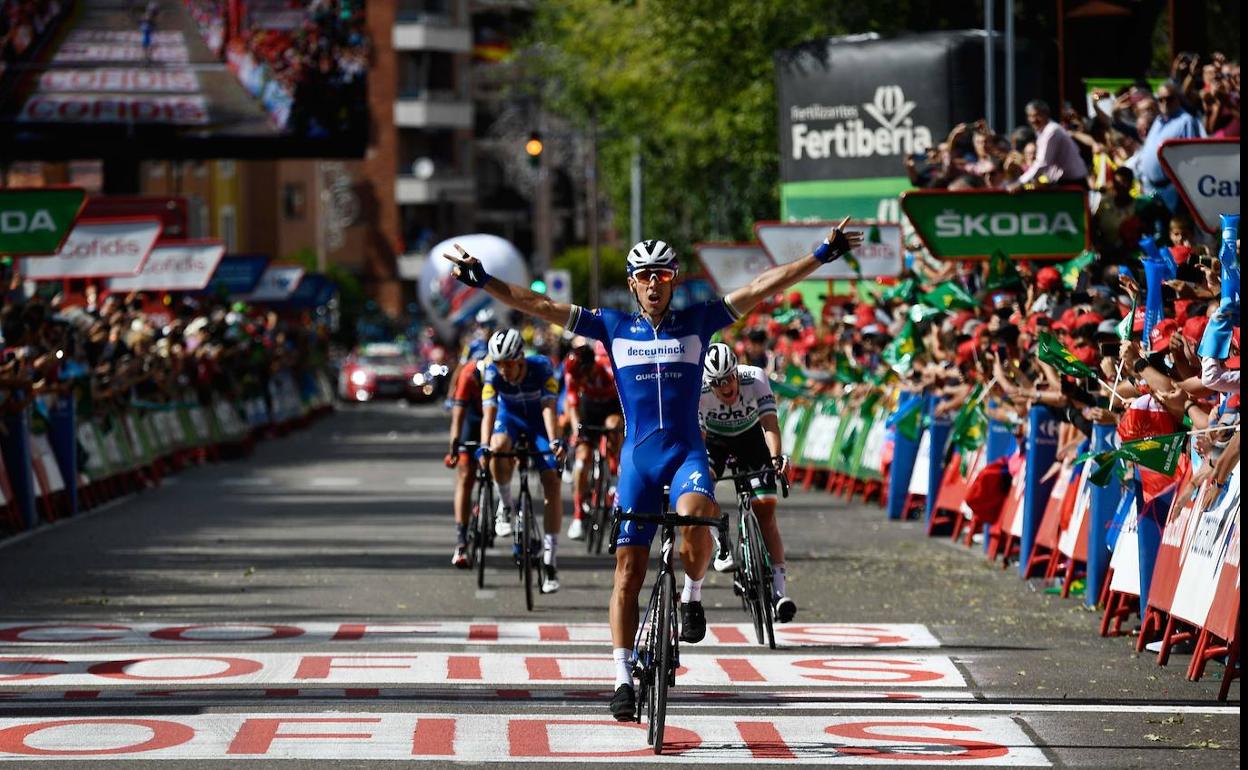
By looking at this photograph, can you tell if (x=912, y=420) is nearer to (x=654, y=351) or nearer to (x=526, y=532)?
(x=526, y=532)

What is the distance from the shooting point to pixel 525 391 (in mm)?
17391

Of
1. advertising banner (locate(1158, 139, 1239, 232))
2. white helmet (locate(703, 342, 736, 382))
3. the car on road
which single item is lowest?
the car on road

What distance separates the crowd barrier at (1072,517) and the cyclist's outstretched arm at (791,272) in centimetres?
222

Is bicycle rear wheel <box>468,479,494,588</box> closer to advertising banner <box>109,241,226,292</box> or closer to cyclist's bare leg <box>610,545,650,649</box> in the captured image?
cyclist's bare leg <box>610,545,650,649</box>

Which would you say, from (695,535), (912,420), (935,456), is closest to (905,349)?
(912,420)

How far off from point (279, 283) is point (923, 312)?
37.9 m

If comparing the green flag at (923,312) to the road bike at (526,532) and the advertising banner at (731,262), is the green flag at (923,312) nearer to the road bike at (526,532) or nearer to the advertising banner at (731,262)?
the road bike at (526,532)

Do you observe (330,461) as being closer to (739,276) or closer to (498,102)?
(739,276)

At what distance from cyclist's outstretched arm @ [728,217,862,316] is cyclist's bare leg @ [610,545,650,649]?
3.66 ft

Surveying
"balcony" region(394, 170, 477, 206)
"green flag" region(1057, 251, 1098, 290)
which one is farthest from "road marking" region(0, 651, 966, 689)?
"balcony" region(394, 170, 477, 206)

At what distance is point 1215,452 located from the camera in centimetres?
1226

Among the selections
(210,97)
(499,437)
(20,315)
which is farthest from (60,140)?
(499,437)

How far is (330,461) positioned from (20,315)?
606 inches

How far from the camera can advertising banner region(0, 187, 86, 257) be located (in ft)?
71.8
